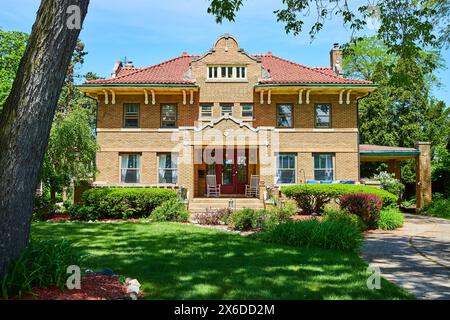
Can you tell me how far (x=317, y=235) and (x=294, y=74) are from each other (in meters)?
16.7

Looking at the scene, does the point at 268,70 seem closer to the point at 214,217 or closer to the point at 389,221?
the point at 214,217

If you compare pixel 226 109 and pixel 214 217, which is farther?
pixel 226 109

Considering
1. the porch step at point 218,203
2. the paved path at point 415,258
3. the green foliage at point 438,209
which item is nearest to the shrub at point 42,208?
the porch step at point 218,203

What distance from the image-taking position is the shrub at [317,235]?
9492 mm

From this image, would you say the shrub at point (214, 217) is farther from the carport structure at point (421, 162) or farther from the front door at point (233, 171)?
the carport structure at point (421, 162)

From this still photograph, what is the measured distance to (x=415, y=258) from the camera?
28.9 ft

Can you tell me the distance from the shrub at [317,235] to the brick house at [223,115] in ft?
37.6

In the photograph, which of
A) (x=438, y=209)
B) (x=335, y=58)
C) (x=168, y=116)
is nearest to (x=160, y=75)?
(x=168, y=116)

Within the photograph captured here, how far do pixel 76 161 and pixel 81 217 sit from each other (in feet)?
9.77

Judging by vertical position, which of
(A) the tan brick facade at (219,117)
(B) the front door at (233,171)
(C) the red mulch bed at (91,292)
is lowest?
(C) the red mulch bed at (91,292)

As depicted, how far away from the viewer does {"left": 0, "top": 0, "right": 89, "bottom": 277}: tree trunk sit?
482cm

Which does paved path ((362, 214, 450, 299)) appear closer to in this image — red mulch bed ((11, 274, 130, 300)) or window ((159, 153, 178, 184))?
red mulch bed ((11, 274, 130, 300))

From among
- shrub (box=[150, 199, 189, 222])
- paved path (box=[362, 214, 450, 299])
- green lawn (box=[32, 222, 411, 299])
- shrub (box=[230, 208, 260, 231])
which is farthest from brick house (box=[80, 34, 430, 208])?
green lawn (box=[32, 222, 411, 299])

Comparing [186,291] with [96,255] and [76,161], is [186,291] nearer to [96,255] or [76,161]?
[96,255]
